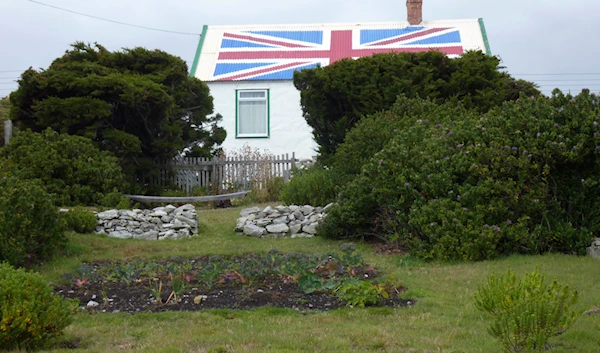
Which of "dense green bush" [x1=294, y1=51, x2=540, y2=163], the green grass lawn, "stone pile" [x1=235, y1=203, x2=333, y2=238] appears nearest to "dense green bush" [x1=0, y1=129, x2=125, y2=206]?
"stone pile" [x1=235, y1=203, x2=333, y2=238]

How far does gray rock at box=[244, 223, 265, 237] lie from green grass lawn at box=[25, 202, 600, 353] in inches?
154

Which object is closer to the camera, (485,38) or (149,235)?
(149,235)

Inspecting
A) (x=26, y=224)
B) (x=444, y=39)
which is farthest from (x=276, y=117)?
(x=26, y=224)

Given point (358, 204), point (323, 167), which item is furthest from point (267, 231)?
point (323, 167)

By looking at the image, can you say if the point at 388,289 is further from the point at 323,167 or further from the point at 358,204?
the point at 323,167

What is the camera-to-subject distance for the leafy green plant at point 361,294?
6.74 m

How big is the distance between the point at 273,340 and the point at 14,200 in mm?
5151

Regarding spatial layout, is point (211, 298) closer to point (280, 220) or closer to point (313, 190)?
point (280, 220)

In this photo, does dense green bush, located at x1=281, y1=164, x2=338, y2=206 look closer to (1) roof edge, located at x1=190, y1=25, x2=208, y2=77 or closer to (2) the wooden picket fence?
(2) the wooden picket fence

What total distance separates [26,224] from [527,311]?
6797 mm

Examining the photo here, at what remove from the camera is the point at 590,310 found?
612cm

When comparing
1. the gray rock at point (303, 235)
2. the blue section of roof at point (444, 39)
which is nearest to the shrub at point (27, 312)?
the gray rock at point (303, 235)

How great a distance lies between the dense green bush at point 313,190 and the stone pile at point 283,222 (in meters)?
0.66

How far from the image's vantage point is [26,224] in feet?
29.7
